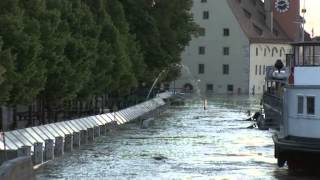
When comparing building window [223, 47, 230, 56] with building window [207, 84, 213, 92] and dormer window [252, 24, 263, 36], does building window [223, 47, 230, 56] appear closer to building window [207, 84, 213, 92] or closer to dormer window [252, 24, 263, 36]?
building window [207, 84, 213, 92]

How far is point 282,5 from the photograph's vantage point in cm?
14950

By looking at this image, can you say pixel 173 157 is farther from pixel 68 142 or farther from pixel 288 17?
pixel 288 17

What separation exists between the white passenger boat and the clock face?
410ft

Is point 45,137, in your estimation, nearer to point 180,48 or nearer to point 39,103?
point 39,103

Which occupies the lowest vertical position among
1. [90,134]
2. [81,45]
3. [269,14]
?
[90,134]

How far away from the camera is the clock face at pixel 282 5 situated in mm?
149475

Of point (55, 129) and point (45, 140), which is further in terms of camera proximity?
point (55, 129)

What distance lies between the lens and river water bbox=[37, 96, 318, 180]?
25438 millimetres

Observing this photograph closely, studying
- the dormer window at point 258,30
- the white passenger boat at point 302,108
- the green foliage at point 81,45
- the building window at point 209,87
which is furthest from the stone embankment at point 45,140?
the dormer window at point 258,30

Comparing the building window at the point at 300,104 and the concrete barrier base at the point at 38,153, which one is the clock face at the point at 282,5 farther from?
the concrete barrier base at the point at 38,153

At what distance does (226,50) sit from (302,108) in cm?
12216

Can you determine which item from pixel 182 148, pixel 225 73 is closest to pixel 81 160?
pixel 182 148

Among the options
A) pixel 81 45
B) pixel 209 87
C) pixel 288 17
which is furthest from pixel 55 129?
pixel 288 17

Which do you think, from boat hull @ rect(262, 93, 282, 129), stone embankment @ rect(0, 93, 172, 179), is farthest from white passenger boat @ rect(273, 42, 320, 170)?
stone embankment @ rect(0, 93, 172, 179)
